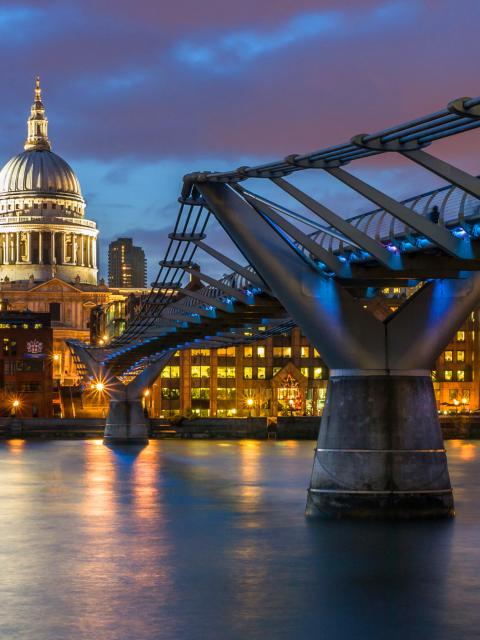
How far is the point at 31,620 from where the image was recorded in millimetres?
22016

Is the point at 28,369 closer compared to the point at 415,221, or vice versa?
the point at 415,221

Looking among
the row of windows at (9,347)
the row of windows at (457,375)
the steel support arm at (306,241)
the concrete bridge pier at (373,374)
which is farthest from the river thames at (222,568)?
the row of windows at (9,347)

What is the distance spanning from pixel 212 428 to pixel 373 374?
219 ft

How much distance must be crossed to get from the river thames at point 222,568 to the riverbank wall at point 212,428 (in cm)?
4507

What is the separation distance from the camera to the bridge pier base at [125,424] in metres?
87.9

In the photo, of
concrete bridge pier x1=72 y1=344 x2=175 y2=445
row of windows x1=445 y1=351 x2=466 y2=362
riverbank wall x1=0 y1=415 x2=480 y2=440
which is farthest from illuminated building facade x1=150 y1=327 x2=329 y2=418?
concrete bridge pier x1=72 y1=344 x2=175 y2=445

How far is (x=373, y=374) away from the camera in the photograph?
33281 millimetres

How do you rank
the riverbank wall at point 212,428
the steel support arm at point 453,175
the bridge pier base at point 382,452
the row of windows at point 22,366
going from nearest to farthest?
the steel support arm at point 453,175, the bridge pier base at point 382,452, the riverbank wall at point 212,428, the row of windows at point 22,366

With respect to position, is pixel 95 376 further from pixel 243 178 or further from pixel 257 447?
pixel 243 178

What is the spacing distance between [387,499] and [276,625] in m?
11.7

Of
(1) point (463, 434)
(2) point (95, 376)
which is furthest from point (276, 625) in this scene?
(1) point (463, 434)

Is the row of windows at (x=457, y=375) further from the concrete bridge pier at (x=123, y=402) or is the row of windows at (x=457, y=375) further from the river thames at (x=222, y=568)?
the river thames at (x=222, y=568)

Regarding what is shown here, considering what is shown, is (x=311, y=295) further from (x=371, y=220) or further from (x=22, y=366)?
(x=22, y=366)

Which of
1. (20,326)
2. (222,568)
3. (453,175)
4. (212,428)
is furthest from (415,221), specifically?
(20,326)
